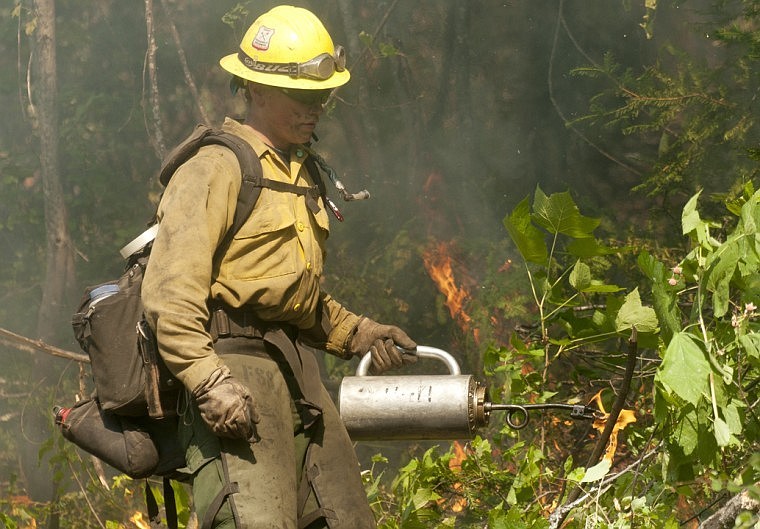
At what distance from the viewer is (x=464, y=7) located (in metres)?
7.17

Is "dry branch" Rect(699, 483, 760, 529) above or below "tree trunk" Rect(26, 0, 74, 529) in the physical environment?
above

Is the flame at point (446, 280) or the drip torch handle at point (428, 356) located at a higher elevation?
the drip torch handle at point (428, 356)

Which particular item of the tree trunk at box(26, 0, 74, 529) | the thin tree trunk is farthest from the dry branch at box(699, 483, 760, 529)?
the tree trunk at box(26, 0, 74, 529)

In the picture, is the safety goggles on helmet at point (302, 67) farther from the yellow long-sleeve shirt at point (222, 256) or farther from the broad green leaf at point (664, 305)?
the broad green leaf at point (664, 305)

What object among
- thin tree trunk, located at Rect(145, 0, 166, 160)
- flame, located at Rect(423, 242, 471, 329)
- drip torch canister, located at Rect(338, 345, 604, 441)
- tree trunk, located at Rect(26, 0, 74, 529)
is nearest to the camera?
drip torch canister, located at Rect(338, 345, 604, 441)

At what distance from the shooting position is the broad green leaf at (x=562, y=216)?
13.3 feet

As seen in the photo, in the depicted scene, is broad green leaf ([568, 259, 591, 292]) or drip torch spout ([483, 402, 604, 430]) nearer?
drip torch spout ([483, 402, 604, 430])

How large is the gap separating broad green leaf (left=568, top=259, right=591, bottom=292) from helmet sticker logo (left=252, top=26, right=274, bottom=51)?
1340 mm

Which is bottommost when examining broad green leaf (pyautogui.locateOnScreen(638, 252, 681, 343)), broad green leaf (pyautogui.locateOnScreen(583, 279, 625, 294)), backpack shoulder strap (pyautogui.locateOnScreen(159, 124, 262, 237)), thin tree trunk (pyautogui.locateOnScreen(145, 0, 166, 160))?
thin tree trunk (pyautogui.locateOnScreen(145, 0, 166, 160))

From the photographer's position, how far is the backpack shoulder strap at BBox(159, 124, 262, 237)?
3609 millimetres

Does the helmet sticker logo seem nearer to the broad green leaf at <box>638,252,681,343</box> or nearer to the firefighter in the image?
the firefighter

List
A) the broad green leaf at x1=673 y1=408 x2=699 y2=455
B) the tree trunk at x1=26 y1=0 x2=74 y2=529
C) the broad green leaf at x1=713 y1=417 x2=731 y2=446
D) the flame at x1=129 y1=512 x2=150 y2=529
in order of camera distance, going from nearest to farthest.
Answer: the broad green leaf at x1=713 y1=417 x2=731 y2=446 → the broad green leaf at x1=673 y1=408 x2=699 y2=455 → the flame at x1=129 y1=512 x2=150 y2=529 → the tree trunk at x1=26 y1=0 x2=74 y2=529

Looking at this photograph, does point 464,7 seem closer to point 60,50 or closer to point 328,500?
point 60,50

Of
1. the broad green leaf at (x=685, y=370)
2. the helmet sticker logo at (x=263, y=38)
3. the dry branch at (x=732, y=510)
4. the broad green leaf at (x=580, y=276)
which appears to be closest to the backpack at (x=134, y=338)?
the helmet sticker logo at (x=263, y=38)
